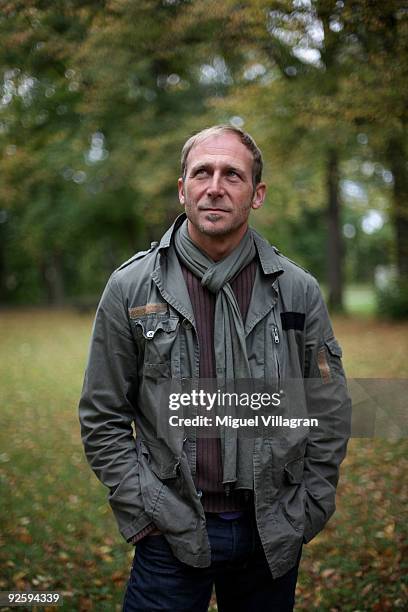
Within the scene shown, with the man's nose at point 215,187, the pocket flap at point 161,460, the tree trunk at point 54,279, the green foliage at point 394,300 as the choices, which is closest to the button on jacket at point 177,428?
the pocket flap at point 161,460

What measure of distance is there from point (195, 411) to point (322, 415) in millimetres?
558

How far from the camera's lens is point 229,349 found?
2.27 m

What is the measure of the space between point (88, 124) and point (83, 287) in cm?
2924

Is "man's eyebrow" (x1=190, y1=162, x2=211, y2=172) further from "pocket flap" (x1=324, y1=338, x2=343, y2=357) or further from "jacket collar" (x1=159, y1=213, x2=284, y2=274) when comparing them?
"pocket flap" (x1=324, y1=338, x2=343, y2=357)

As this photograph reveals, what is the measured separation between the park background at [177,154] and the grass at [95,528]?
17mm

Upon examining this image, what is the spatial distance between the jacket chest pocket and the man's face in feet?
1.30

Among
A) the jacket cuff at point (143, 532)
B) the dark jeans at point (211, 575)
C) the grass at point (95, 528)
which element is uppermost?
the jacket cuff at point (143, 532)

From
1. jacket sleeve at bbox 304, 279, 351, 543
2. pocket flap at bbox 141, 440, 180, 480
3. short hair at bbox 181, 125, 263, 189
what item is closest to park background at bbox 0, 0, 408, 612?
jacket sleeve at bbox 304, 279, 351, 543

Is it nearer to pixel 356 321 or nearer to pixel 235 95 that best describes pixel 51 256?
pixel 356 321

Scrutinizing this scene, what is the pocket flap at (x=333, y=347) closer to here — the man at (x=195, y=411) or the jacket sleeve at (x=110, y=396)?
Answer: the man at (x=195, y=411)

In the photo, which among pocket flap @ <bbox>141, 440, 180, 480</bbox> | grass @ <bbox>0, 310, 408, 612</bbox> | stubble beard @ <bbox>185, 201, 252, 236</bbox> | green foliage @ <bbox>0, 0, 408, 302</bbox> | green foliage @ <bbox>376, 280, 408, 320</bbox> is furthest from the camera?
green foliage @ <bbox>376, 280, 408, 320</bbox>

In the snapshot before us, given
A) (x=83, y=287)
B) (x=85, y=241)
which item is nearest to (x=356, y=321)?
(x=85, y=241)

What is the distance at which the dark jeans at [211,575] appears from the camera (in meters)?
2.26

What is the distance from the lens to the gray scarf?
224 cm
